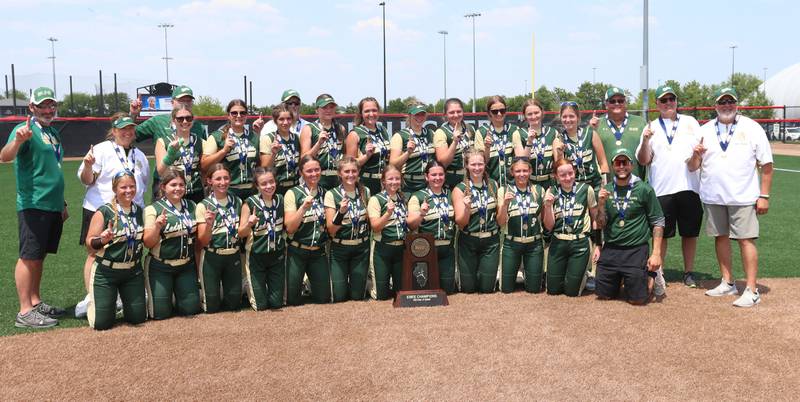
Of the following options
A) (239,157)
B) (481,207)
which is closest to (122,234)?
(239,157)

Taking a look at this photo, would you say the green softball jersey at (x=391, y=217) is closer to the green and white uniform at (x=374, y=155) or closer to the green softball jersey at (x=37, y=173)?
the green and white uniform at (x=374, y=155)

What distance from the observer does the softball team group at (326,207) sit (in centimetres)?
546

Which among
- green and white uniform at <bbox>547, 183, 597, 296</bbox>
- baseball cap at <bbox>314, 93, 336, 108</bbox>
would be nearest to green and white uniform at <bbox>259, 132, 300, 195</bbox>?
baseball cap at <bbox>314, 93, 336, 108</bbox>

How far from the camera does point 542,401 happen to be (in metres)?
3.83

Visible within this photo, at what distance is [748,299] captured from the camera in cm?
572

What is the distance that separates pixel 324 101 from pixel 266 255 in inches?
61.3

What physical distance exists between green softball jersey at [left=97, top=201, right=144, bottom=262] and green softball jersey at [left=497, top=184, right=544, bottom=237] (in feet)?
9.94

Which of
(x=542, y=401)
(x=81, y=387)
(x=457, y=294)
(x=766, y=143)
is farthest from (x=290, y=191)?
(x=766, y=143)

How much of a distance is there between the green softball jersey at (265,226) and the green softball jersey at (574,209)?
2.39m

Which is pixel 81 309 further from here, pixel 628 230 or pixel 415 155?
pixel 628 230

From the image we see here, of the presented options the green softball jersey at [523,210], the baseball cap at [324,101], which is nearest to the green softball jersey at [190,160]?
the baseball cap at [324,101]

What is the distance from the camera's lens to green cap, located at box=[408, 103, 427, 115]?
6.30m

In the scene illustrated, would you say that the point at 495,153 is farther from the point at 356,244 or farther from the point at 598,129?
the point at 356,244

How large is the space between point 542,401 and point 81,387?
273 cm
